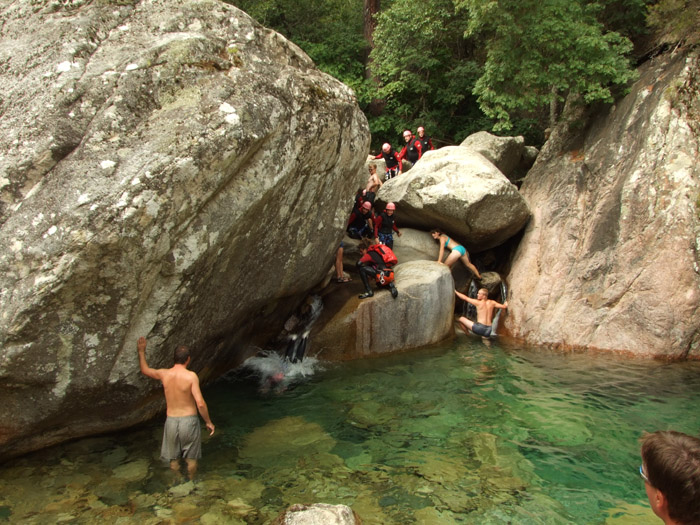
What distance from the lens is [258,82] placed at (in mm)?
6500

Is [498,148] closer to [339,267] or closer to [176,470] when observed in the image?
[339,267]

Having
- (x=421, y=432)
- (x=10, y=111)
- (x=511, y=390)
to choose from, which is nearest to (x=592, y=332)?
(x=511, y=390)

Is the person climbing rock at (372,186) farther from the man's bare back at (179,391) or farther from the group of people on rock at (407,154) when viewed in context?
the man's bare back at (179,391)

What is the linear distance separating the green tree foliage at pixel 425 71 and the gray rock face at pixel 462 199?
192 inches

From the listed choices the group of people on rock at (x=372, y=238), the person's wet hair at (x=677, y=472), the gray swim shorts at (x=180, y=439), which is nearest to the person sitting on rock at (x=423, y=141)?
the group of people on rock at (x=372, y=238)

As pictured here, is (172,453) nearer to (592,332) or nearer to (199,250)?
(199,250)

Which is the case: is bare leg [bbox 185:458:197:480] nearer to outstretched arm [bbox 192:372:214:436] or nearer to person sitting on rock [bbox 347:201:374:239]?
outstretched arm [bbox 192:372:214:436]

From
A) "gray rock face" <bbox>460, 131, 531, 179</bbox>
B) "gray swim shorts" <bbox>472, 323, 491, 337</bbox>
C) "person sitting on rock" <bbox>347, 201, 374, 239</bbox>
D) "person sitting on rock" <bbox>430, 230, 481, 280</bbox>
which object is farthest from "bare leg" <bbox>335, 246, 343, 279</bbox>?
"gray rock face" <bbox>460, 131, 531, 179</bbox>

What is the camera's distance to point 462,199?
38.3ft

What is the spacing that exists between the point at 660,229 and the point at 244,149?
817 centimetres

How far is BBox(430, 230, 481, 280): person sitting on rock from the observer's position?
12.1m

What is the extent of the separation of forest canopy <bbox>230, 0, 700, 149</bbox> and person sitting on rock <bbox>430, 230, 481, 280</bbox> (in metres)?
2.76

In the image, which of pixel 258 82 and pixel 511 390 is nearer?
pixel 258 82

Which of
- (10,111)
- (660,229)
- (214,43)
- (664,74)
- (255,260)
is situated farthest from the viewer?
(664,74)
